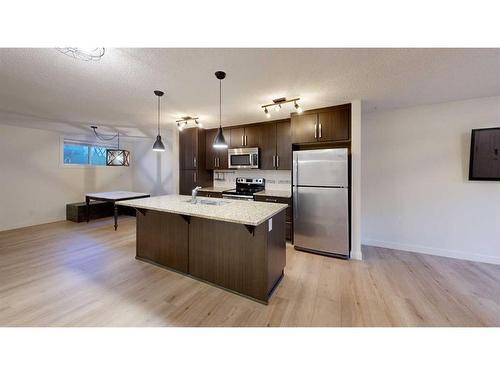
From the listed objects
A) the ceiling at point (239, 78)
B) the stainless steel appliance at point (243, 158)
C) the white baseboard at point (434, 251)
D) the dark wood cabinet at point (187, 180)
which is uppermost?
the ceiling at point (239, 78)

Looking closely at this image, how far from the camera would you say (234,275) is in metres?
2.08

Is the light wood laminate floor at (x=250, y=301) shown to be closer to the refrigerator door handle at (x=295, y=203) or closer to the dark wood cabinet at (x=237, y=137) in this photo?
the refrigerator door handle at (x=295, y=203)

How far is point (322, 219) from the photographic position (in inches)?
121

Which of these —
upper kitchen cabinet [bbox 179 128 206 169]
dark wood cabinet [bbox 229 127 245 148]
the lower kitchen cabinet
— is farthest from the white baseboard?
upper kitchen cabinet [bbox 179 128 206 169]

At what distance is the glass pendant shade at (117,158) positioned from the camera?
6.24 meters

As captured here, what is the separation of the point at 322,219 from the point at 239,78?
2329 mm

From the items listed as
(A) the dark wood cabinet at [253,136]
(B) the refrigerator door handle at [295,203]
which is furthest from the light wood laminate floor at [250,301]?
(A) the dark wood cabinet at [253,136]

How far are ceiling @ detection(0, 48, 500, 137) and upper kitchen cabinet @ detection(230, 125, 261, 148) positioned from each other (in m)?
0.58

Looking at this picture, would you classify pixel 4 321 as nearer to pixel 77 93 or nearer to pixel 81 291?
pixel 81 291

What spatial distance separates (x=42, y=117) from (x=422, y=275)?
22.7 feet

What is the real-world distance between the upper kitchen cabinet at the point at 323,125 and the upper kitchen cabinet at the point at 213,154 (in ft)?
5.52
